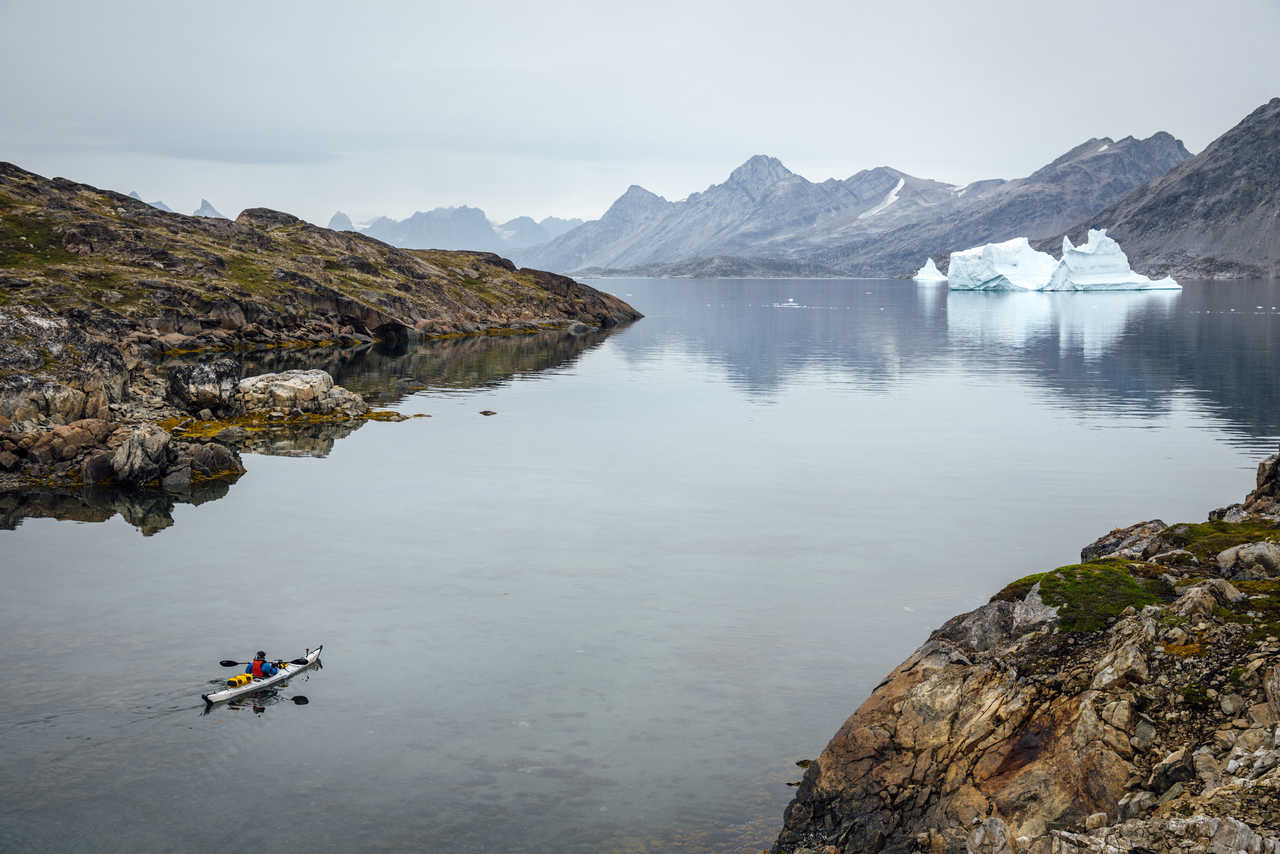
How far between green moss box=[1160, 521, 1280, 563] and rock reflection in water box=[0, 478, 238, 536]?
41.5 m

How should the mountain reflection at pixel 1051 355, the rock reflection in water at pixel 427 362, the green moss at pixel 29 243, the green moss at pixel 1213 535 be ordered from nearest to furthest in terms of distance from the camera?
the green moss at pixel 1213 535 < the mountain reflection at pixel 1051 355 < the rock reflection in water at pixel 427 362 < the green moss at pixel 29 243

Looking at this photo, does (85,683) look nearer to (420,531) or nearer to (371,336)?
(420,531)

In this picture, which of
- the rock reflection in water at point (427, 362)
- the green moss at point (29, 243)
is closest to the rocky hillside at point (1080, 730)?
the rock reflection in water at point (427, 362)

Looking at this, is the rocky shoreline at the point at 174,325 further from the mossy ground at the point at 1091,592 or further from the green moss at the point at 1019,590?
the mossy ground at the point at 1091,592

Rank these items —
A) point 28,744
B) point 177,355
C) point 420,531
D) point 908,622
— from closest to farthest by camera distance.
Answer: point 28,744 → point 908,622 → point 420,531 → point 177,355

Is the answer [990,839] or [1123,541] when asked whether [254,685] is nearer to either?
[990,839]

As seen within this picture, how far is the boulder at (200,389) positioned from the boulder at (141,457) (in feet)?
58.9

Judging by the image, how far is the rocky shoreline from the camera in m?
54.8

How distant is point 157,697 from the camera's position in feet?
88.3

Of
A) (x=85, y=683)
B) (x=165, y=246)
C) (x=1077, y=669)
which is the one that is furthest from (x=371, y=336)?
(x=1077, y=669)

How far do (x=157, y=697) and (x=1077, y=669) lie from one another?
2364cm

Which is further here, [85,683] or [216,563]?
[216,563]

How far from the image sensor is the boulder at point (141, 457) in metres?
52.9

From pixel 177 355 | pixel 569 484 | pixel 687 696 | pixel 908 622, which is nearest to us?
pixel 687 696
